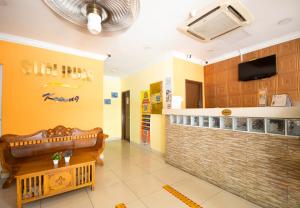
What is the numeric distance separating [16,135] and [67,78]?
147 cm

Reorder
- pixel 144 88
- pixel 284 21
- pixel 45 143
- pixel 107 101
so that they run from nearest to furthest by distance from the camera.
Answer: pixel 284 21 → pixel 45 143 → pixel 144 88 → pixel 107 101

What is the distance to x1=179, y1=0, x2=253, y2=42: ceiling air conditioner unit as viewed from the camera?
5.68 ft

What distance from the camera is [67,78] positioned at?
318cm

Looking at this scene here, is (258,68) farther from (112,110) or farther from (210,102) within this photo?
(112,110)

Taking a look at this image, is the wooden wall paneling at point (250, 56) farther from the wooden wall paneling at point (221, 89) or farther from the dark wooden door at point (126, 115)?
the dark wooden door at point (126, 115)

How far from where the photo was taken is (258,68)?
317 centimetres

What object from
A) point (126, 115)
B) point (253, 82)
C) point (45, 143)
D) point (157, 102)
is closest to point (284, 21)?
point (253, 82)

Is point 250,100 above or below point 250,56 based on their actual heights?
below

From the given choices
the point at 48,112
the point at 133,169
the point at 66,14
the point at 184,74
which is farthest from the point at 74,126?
the point at 184,74

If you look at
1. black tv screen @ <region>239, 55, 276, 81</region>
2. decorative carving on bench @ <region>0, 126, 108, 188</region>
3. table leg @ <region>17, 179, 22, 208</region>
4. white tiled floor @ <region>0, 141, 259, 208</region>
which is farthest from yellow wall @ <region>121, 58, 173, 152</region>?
table leg @ <region>17, 179, 22, 208</region>

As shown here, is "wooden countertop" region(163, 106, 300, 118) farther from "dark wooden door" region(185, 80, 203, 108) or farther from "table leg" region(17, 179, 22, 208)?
"table leg" region(17, 179, 22, 208)

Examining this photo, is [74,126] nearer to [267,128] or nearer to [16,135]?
[16,135]

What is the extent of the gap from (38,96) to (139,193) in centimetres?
277

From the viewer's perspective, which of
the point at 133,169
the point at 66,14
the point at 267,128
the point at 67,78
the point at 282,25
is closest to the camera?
the point at 66,14
